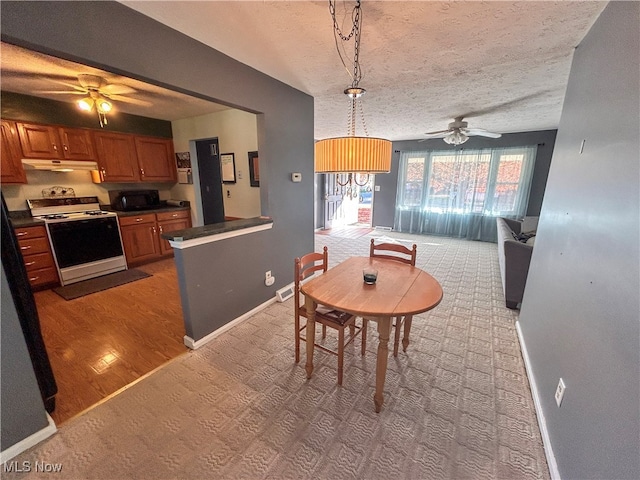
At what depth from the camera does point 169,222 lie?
4246mm

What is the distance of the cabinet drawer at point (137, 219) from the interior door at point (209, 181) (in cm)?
77

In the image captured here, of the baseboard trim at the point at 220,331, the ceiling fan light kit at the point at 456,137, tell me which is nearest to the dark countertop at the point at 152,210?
the baseboard trim at the point at 220,331

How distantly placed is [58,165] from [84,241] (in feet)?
3.33

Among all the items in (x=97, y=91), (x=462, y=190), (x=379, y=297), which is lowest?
(x=379, y=297)

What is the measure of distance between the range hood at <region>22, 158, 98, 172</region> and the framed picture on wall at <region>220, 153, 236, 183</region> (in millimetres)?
1815

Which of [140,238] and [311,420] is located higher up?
[140,238]

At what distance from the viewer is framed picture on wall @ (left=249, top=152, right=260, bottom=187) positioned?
3205 millimetres

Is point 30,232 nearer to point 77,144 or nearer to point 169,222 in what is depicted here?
point 77,144

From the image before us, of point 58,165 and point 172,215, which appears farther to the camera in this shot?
point 172,215

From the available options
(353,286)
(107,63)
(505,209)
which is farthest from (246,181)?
(505,209)

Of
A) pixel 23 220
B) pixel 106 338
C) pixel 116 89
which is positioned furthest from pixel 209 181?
pixel 106 338

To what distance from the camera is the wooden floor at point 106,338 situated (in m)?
1.74

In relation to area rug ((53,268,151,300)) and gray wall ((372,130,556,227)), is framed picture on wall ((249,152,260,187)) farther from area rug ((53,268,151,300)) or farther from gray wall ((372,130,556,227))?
gray wall ((372,130,556,227))

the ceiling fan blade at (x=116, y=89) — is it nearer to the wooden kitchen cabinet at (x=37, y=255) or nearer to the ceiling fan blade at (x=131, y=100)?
the ceiling fan blade at (x=131, y=100)
